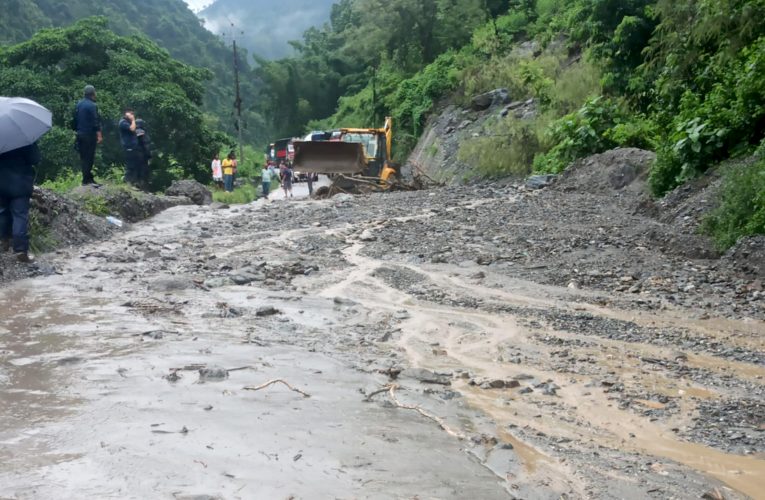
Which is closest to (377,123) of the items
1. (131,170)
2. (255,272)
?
(131,170)

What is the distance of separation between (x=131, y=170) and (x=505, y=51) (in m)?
22.2

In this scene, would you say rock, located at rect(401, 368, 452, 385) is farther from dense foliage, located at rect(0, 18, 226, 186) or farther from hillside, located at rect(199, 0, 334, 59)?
hillside, located at rect(199, 0, 334, 59)

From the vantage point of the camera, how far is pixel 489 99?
29312 mm

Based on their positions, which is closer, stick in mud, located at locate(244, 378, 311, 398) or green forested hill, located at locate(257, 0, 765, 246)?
stick in mud, located at locate(244, 378, 311, 398)

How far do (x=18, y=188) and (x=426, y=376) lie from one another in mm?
5228

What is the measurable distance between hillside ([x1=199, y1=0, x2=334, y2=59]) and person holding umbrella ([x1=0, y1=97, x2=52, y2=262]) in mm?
129106

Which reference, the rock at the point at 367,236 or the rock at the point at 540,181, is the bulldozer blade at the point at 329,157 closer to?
the rock at the point at 540,181

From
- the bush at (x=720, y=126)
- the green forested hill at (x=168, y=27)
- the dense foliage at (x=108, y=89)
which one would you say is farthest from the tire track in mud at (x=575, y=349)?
the green forested hill at (x=168, y=27)

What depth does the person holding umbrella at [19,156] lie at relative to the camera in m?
7.84

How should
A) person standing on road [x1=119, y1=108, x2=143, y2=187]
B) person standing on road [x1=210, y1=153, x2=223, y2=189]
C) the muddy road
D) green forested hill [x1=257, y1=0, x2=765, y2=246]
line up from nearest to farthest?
1. the muddy road
2. green forested hill [x1=257, y1=0, x2=765, y2=246]
3. person standing on road [x1=119, y1=108, x2=143, y2=187]
4. person standing on road [x1=210, y1=153, x2=223, y2=189]

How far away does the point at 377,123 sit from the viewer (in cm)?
4459

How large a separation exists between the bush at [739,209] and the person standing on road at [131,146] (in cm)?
1085

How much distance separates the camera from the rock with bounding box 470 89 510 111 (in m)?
28.4

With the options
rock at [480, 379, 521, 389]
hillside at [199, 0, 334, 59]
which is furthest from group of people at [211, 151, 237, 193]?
hillside at [199, 0, 334, 59]
